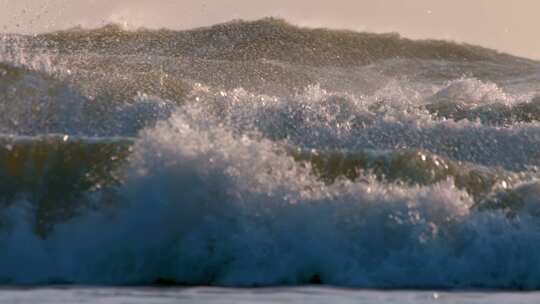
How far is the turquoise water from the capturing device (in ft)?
24.2

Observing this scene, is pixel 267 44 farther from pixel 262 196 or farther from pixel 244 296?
pixel 244 296

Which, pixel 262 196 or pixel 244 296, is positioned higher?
pixel 262 196

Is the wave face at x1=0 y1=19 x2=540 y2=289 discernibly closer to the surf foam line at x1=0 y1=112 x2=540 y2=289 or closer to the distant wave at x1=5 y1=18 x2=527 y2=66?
the surf foam line at x1=0 y1=112 x2=540 y2=289

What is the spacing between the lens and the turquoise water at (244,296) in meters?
7.38

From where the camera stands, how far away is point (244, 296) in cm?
759

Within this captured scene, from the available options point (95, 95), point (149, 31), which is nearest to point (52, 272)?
point (95, 95)

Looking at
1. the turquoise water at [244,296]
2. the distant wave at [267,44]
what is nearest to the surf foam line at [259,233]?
the turquoise water at [244,296]

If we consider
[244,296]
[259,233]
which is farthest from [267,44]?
[244,296]


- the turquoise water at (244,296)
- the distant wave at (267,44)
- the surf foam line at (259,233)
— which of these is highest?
the distant wave at (267,44)

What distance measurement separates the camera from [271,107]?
11914 mm

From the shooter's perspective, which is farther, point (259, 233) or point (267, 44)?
point (267, 44)

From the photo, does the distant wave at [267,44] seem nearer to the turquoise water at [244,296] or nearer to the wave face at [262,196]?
the wave face at [262,196]

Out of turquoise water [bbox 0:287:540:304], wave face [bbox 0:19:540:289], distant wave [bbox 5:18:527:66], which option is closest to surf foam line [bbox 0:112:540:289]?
wave face [bbox 0:19:540:289]

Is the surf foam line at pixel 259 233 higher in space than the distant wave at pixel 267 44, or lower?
lower
